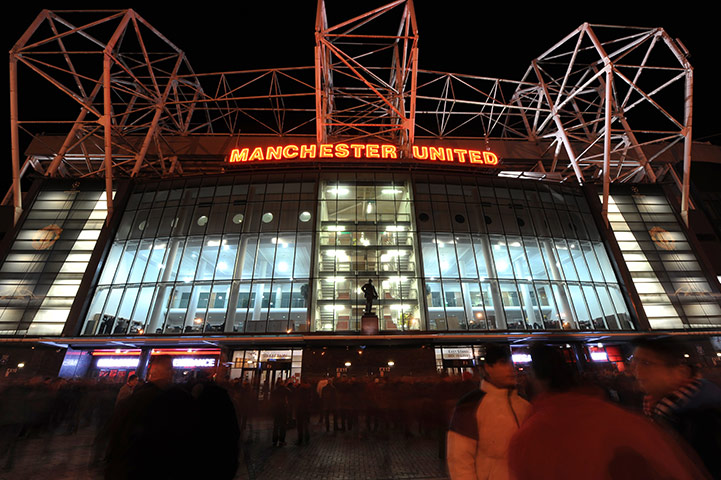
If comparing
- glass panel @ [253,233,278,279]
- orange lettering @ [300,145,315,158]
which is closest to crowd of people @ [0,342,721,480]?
glass panel @ [253,233,278,279]

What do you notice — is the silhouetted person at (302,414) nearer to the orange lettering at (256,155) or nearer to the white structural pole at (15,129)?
the orange lettering at (256,155)

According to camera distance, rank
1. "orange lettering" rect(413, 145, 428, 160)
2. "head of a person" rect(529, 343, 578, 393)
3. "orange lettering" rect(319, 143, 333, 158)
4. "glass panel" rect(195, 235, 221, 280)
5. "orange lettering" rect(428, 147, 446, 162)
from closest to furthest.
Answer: "head of a person" rect(529, 343, 578, 393) → "glass panel" rect(195, 235, 221, 280) → "orange lettering" rect(319, 143, 333, 158) → "orange lettering" rect(413, 145, 428, 160) → "orange lettering" rect(428, 147, 446, 162)

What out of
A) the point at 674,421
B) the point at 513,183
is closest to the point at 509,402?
the point at 674,421

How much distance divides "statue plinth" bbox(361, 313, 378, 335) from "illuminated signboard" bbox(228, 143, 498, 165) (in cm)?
1342

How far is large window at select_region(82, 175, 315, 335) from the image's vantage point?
21.3 meters

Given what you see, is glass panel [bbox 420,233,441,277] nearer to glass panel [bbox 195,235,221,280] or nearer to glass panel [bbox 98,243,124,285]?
glass panel [bbox 195,235,221,280]

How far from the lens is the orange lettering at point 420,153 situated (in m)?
27.3

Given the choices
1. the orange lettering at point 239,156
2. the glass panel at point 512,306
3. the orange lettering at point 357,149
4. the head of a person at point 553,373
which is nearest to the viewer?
the head of a person at point 553,373

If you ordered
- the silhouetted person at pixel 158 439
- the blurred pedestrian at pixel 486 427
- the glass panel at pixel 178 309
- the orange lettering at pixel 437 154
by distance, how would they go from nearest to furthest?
the silhouetted person at pixel 158 439, the blurred pedestrian at pixel 486 427, the glass panel at pixel 178 309, the orange lettering at pixel 437 154

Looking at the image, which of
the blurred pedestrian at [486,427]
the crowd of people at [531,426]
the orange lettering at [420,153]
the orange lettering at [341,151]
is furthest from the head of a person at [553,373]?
the orange lettering at [420,153]

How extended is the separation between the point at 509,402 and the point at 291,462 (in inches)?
314

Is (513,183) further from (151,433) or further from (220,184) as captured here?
(151,433)

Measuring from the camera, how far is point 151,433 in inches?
125

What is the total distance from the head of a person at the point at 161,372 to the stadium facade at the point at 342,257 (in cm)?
1516
